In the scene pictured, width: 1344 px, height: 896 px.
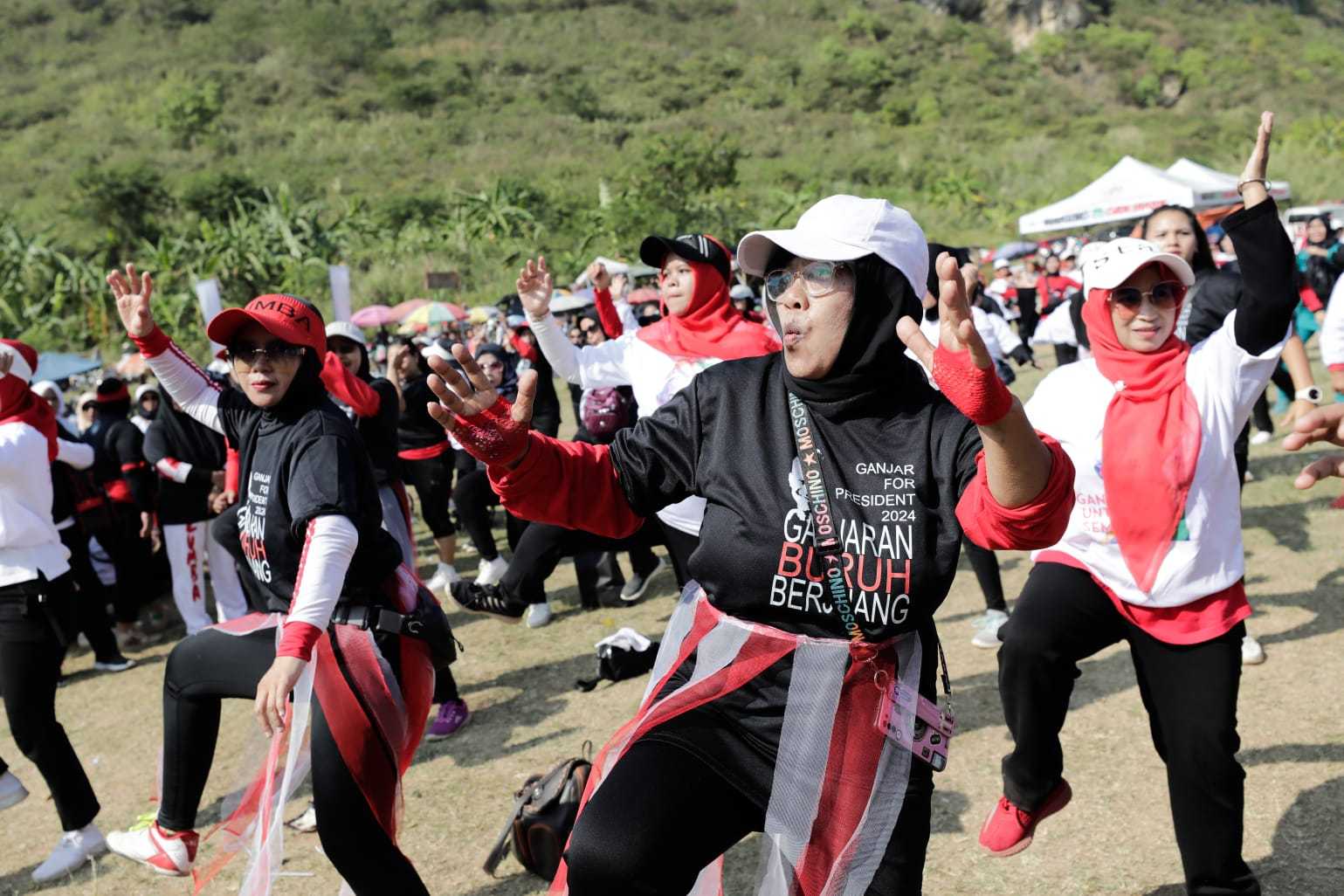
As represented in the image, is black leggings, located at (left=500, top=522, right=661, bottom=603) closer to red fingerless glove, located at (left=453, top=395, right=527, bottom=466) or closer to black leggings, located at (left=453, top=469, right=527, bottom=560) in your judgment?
black leggings, located at (left=453, top=469, right=527, bottom=560)

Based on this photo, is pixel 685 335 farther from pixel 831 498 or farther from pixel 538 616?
pixel 538 616

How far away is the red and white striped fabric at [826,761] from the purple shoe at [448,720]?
335 centimetres

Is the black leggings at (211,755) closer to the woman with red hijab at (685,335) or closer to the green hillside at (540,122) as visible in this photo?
the woman with red hijab at (685,335)

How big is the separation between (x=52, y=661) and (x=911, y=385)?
3.57 metres

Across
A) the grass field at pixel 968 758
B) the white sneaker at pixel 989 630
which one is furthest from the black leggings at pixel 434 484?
the white sneaker at pixel 989 630

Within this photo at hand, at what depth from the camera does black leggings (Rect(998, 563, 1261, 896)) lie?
9.52 ft

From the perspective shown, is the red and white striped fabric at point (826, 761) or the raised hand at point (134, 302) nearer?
the red and white striped fabric at point (826, 761)

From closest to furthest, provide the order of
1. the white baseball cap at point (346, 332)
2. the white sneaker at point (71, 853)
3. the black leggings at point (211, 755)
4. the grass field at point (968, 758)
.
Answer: the black leggings at point (211, 755)
the grass field at point (968, 758)
the white sneaker at point (71, 853)
the white baseball cap at point (346, 332)

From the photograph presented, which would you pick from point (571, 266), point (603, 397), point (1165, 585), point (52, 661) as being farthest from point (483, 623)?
point (571, 266)

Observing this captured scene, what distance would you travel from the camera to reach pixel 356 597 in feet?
11.3

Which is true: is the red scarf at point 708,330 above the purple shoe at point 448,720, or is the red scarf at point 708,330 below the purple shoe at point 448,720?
above

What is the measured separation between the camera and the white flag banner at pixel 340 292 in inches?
262

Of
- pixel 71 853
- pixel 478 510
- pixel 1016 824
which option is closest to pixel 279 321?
pixel 71 853

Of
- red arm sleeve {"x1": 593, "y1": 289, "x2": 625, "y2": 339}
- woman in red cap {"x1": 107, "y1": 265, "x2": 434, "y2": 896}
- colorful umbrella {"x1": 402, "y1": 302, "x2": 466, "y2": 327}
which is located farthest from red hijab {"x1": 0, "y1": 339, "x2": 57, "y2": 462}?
colorful umbrella {"x1": 402, "y1": 302, "x2": 466, "y2": 327}
